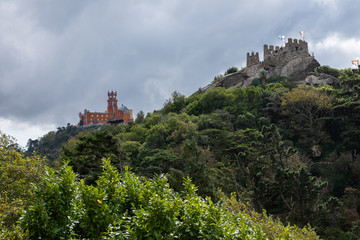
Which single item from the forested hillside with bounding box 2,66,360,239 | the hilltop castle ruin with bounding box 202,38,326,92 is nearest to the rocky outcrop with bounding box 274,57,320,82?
the hilltop castle ruin with bounding box 202,38,326,92

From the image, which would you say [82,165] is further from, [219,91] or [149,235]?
[219,91]

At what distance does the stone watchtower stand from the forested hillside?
13894 millimetres

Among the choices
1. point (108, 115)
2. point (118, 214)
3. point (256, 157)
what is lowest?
point (118, 214)

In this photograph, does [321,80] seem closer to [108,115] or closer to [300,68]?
[300,68]

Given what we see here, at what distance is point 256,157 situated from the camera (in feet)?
90.8

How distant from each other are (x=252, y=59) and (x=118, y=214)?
205 feet

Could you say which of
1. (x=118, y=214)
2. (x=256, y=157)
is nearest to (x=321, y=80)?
(x=256, y=157)

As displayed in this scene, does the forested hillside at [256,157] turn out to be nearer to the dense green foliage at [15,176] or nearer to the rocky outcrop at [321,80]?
the rocky outcrop at [321,80]

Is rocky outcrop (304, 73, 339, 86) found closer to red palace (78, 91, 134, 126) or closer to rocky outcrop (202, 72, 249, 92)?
rocky outcrop (202, 72, 249, 92)

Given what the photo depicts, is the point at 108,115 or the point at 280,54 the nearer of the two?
the point at 280,54

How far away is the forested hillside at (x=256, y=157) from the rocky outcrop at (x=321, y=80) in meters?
2.03

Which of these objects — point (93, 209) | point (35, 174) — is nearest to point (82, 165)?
point (35, 174)

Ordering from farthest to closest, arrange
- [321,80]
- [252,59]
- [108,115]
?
[108,115] → [252,59] → [321,80]

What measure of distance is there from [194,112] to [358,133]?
24.5 metres
